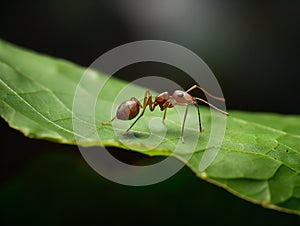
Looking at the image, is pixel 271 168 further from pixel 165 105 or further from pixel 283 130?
pixel 165 105

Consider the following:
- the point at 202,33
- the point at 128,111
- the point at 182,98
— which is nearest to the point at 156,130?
the point at 128,111

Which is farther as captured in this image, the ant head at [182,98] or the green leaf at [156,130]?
the ant head at [182,98]

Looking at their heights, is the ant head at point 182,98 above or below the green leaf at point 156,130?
above

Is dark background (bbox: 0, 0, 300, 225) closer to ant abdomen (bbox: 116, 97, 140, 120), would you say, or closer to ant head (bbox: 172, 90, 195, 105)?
ant head (bbox: 172, 90, 195, 105)

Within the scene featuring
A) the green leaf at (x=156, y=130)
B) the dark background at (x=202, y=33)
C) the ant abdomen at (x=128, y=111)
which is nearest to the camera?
the green leaf at (x=156, y=130)

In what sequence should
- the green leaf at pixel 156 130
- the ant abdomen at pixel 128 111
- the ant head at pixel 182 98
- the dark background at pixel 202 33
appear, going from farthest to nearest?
the dark background at pixel 202 33
the ant head at pixel 182 98
the ant abdomen at pixel 128 111
the green leaf at pixel 156 130

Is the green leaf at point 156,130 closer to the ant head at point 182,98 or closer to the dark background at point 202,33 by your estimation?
the ant head at point 182,98

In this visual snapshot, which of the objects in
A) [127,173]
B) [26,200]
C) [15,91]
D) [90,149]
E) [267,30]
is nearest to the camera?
[15,91]

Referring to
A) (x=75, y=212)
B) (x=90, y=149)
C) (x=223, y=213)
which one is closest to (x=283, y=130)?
(x=223, y=213)

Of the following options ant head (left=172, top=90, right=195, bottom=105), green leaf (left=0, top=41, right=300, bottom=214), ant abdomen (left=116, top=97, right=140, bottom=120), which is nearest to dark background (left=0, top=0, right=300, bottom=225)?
green leaf (left=0, top=41, right=300, bottom=214)

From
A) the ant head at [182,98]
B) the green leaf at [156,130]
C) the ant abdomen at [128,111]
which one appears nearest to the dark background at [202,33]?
the green leaf at [156,130]
